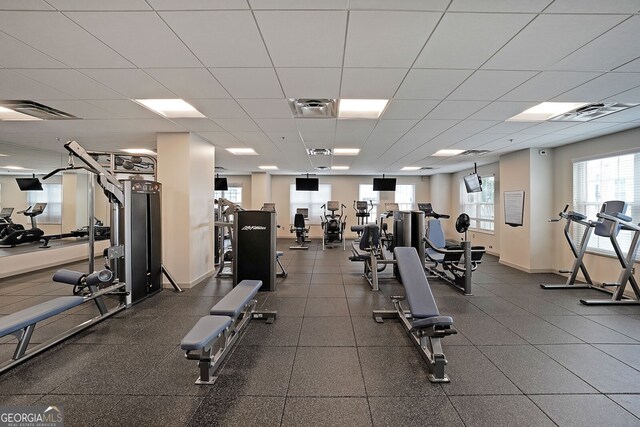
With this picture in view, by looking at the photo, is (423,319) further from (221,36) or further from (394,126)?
(394,126)

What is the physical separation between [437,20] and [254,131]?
130 inches

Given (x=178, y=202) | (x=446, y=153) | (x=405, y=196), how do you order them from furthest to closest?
(x=405, y=196)
(x=446, y=153)
(x=178, y=202)

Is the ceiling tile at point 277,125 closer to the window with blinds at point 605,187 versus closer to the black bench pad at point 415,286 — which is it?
the black bench pad at point 415,286

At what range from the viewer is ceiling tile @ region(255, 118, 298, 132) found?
4043 millimetres

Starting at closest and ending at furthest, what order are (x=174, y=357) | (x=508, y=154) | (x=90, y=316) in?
1. (x=174, y=357)
2. (x=90, y=316)
3. (x=508, y=154)

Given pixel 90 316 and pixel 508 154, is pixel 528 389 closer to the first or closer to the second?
pixel 90 316

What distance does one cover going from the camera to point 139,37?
207 cm

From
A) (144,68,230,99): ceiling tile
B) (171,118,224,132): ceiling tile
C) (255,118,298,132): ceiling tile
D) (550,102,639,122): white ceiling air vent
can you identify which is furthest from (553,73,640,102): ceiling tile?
(171,118,224,132): ceiling tile

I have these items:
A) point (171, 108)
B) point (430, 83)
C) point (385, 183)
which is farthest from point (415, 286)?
point (385, 183)

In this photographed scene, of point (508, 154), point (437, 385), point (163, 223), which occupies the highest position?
point (508, 154)

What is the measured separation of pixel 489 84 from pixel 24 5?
3754 mm

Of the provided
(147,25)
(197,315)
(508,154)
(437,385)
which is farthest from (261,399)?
(508,154)

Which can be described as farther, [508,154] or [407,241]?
[508,154]

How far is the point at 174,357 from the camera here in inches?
101
